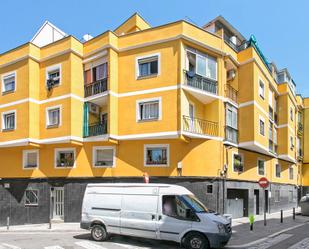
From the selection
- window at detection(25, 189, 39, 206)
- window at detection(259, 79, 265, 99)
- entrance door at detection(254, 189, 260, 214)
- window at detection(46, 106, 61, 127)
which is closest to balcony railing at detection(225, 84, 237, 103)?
window at detection(259, 79, 265, 99)

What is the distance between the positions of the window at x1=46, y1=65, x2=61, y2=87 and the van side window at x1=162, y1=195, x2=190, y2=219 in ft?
44.8

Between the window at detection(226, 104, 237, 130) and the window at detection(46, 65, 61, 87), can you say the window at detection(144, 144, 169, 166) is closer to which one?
the window at detection(226, 104, 237, 130)

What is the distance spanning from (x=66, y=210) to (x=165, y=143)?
781cm

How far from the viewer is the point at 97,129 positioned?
23.0m

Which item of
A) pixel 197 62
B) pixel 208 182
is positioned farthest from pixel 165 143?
pixel 197 62

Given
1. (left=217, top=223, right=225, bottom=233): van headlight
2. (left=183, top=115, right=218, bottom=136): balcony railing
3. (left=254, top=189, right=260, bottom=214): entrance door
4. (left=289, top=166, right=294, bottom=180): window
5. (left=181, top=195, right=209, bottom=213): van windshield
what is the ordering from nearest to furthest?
(left=217, top=223, right=225, bottom=233): van headlight
(left=181, top=195, right=209, bottom=213): van windshield
(left=183, top=115, right=218, bottom=136): balcony railing
(left=254, top=189, right=260, bottom=214): entrance door
(left=289, top=166, right=294, bottom=180): window

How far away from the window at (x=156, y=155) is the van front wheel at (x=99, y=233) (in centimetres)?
764

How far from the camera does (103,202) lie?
14.9m

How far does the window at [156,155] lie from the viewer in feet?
71.2

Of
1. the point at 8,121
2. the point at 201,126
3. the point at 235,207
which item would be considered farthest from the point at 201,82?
the point at 8,121

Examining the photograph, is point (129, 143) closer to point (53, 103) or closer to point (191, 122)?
point (191, 122)

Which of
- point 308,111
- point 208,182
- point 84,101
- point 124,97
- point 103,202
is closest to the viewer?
point 103,202

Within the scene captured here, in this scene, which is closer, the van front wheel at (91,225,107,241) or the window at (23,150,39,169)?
the van front wheel at (91,225,107,241)

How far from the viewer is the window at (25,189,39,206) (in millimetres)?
25141
